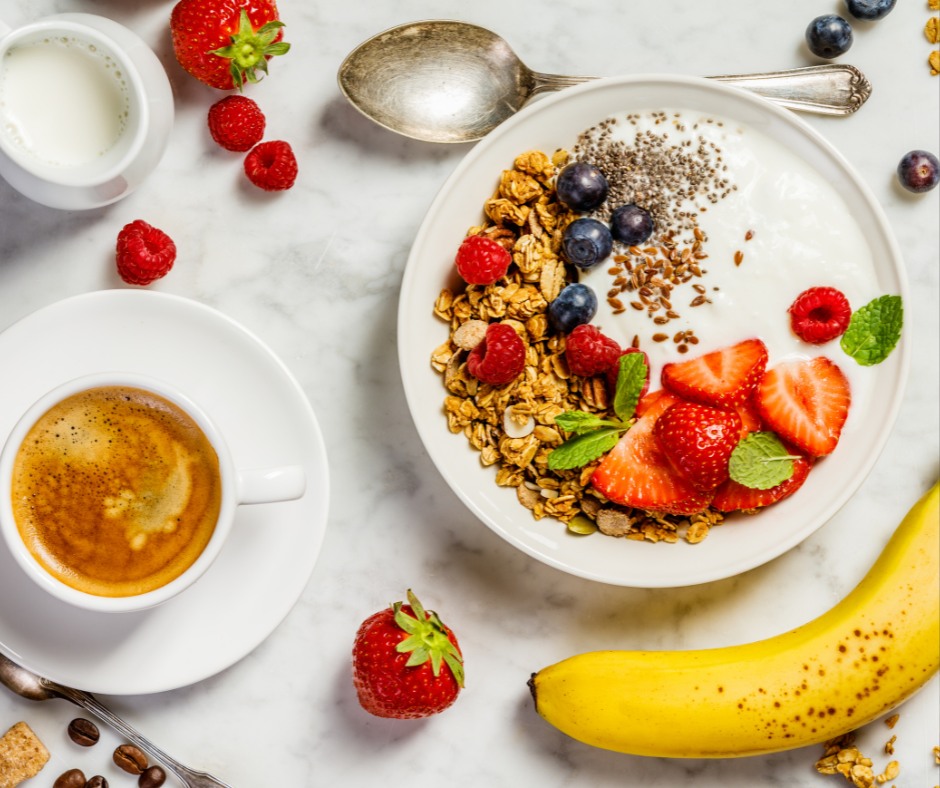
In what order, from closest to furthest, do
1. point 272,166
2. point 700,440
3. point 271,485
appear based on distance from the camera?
point 271,485 → point 700,440 → point 272,166

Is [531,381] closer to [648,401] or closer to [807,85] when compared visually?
[648,401]

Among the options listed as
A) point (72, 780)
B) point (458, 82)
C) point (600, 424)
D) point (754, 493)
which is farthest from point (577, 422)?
point (72, 780)

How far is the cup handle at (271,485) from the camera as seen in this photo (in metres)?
1.08

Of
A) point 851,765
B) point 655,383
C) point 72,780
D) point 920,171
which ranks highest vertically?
point 920,171

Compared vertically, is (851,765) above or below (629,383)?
below

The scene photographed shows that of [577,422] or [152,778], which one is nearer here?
[577,422]

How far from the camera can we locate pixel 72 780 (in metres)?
1.34

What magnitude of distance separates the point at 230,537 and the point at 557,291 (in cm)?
52

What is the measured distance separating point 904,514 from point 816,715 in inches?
13.4

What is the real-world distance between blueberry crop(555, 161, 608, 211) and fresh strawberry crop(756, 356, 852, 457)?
0.31 m

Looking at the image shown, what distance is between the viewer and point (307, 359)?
4.48ft

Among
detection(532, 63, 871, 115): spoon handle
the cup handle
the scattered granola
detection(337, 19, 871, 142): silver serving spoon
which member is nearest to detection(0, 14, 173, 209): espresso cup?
detection(337, 19, 871, 142): silver serving spoon

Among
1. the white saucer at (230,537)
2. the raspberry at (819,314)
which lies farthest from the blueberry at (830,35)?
the white saucer at (230,537)

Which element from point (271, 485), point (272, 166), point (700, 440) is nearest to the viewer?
point (271, 485)
